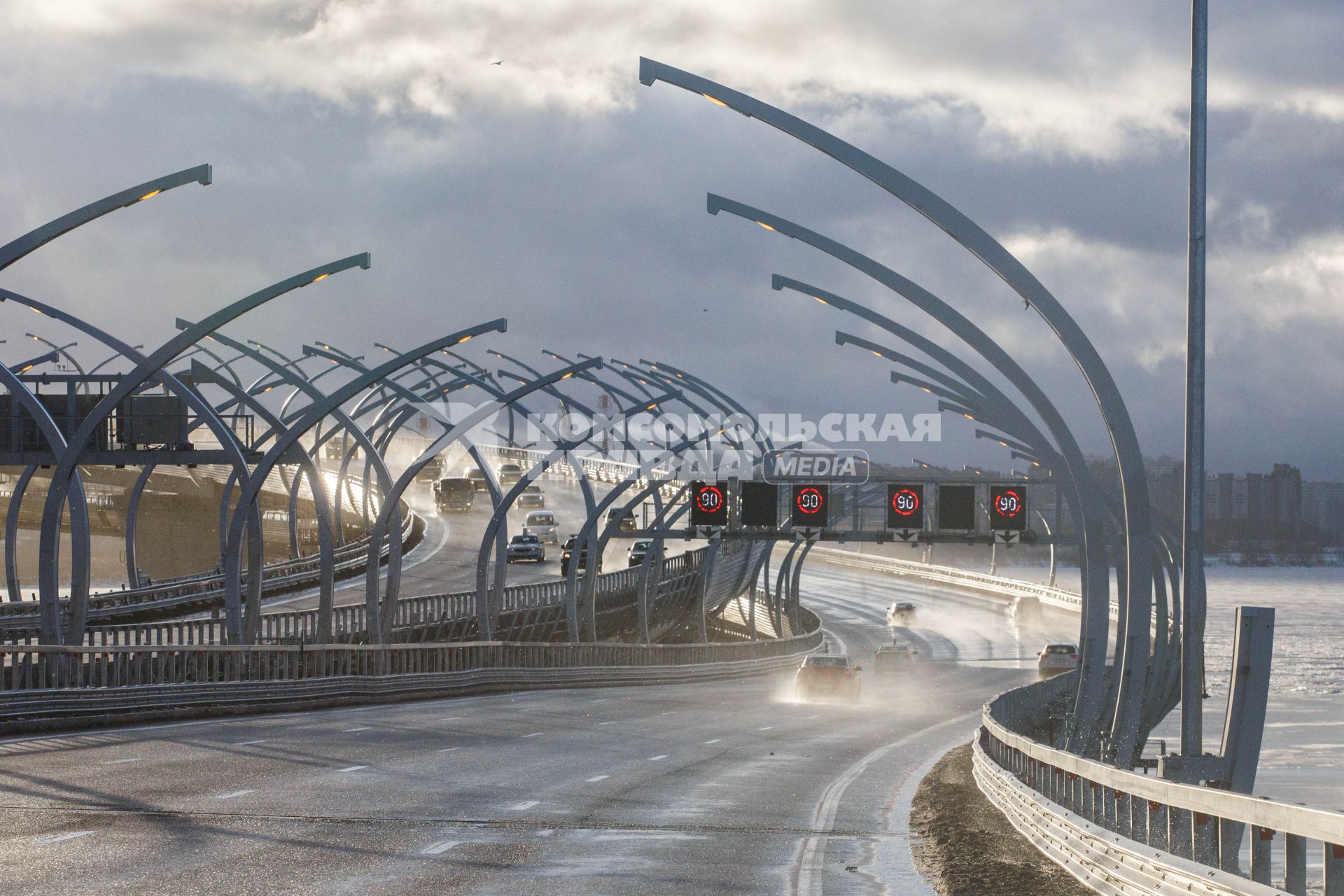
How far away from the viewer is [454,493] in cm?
11350

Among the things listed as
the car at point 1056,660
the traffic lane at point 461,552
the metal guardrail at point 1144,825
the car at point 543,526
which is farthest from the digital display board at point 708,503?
the car at point 543,526

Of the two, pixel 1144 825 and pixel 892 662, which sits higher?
pixel 1144 825

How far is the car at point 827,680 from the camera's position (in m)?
44.2

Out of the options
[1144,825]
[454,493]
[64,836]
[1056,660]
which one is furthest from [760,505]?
[454,493]

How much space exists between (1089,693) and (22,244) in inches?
697

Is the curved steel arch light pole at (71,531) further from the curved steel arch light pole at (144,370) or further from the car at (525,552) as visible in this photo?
the car at (525,552)

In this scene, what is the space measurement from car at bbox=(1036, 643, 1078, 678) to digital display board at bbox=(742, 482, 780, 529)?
15.2 metres

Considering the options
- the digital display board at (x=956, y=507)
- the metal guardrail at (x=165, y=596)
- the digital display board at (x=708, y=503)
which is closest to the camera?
the metal guardrail at (x=165, y=596)

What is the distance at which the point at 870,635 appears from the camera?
86.1 metres

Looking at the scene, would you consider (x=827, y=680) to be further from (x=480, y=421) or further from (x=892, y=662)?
(x=892, y=662)

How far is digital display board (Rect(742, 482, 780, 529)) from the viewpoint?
156 feet

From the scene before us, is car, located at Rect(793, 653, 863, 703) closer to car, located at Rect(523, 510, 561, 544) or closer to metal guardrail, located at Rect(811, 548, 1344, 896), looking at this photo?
metal guardrail, located at Rect(811, 548, 1344, 896)

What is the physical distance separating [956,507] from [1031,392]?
71.7ft

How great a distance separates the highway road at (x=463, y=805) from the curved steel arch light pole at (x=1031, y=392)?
302 cm
